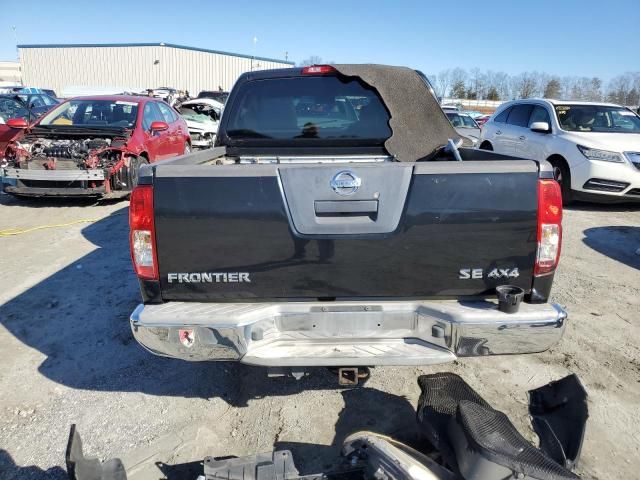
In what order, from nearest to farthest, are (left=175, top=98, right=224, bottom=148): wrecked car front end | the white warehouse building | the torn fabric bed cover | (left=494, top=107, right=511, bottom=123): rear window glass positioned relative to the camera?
the torn fabric bed cover
(left=494, top=107, right=511, bottom=123): rear window glass
(left=175, top=98, right=224, bottom=148): wrecked car front end
the white warehouse building

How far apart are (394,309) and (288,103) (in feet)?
7.47

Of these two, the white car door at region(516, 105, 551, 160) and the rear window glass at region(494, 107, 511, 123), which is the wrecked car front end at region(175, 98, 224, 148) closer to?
the rear window glass at region(494, 107, 511, 123)

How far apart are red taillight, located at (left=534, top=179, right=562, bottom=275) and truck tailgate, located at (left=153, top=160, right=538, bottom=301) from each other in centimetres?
4

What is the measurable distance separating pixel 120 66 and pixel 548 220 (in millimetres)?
52683

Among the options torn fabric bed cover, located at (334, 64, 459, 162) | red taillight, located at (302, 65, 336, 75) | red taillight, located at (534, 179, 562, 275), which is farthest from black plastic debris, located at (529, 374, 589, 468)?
red taillight, located at (302, 65, 336, 75)

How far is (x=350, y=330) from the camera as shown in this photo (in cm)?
235

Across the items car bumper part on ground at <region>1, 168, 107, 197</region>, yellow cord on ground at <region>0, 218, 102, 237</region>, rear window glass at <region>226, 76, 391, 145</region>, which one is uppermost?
rear window glass at <region>226, 76, 391, 145</region>

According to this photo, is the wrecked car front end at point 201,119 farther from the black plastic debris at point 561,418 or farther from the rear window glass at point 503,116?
the black plastic debris at point 561,418

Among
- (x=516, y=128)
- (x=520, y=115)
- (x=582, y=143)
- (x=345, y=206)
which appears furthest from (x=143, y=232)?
(x=520, y=115)

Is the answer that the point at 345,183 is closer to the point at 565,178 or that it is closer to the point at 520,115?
the point at 565,178

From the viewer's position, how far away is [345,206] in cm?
224

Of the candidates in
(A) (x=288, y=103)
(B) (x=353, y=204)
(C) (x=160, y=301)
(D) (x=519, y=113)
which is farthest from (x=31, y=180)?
(D) (x=519, y=113)

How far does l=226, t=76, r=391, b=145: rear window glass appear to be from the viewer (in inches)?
152

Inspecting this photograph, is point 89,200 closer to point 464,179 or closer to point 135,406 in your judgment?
point 135,406
